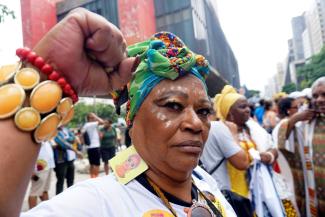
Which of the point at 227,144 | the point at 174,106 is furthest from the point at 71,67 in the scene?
the point at 227,144

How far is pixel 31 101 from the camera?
771 mm

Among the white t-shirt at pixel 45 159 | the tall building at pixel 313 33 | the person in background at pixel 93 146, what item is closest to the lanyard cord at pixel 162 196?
the white t-shirt at pixel 45 159

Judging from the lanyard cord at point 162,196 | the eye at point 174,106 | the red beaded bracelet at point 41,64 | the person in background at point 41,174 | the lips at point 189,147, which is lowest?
the person in background at point 41,174

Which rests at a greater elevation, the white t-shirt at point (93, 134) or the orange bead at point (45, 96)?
the orange bead at point (45, 96)

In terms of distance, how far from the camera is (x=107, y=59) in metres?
0.99

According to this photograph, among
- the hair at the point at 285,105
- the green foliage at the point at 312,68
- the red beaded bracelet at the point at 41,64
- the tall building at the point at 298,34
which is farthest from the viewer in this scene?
the tall building at the point at 298,34

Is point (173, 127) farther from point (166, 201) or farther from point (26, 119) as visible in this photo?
point (26, 119)

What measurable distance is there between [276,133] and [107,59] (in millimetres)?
3758

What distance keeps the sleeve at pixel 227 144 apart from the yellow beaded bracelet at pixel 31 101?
241 cm

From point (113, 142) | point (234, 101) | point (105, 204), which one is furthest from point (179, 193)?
point (113, 142)

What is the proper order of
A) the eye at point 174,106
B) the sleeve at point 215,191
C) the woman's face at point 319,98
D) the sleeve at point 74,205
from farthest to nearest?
1. the woman's face at point 319,98
2. the sleeve at point 215,191
3. the eye at point 174,106
4. the sleeve at point 74,205

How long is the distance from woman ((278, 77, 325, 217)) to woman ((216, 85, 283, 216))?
514 mm

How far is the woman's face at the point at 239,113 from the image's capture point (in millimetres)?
3566

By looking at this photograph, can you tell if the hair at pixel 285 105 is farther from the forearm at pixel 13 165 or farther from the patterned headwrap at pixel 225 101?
the forearm at pixel 13 165
